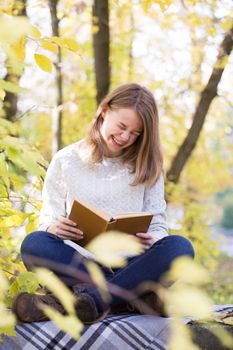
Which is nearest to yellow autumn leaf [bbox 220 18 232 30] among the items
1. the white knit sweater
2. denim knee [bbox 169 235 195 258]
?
the white knit sweater

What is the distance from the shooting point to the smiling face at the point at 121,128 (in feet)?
7.33

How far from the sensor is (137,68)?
6.73 meters

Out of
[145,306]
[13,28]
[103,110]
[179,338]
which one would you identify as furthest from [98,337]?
[13,28]

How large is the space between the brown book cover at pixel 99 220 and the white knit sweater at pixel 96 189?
0.31 m

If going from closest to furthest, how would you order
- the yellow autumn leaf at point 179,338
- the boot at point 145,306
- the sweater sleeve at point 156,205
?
the yellow autumn leaf at point 179,338, the boot at point 145,306, the sweater sleeve at point 156,205

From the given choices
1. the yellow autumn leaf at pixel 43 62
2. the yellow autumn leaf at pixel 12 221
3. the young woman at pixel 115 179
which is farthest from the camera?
the young woman at pixel 115 179

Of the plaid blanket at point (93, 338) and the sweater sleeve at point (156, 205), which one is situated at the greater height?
the sweater sleeve at point (156, 205)

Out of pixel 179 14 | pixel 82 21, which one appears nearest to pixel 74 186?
pixel 179 14

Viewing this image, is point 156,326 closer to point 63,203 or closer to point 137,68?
point 63,203

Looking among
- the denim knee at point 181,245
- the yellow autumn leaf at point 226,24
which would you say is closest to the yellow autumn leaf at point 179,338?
the denim knee at point 181,245

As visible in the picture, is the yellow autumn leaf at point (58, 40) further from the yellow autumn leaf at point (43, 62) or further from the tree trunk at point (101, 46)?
the tree trunk at point (101, 46)

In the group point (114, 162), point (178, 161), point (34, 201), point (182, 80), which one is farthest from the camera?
point (182, 80)

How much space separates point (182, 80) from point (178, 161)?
55.9 inches

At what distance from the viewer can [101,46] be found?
404 cm
